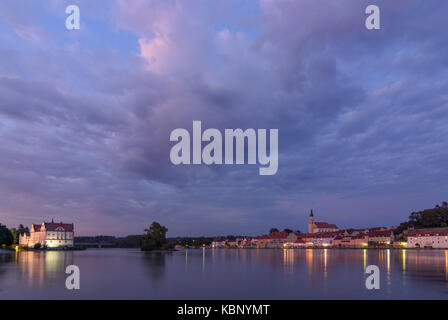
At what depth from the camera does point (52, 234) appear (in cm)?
15350

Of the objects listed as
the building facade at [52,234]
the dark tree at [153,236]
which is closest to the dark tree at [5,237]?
the building facade at [52,234]

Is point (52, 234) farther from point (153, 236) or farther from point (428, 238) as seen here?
point (428, 238)

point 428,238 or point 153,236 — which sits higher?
point 153,236

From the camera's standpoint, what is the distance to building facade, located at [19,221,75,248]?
499 ft

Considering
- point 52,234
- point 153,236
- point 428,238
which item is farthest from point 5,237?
point 428,238

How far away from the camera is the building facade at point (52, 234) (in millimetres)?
152000

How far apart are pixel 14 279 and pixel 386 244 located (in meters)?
174

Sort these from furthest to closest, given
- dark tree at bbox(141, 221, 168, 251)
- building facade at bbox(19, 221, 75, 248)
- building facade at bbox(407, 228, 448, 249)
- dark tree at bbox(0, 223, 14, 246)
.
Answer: building facade at bbox(19, 221, 75, 248), building facade at bbox(407, 228, 448, 249), dark tree at bbox(0, 223, 14, 246), dark tree at bbox(141, 221, 168, 251)

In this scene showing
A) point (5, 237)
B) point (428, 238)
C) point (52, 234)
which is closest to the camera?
point (5, 237)

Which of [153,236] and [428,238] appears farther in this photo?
[428,238]

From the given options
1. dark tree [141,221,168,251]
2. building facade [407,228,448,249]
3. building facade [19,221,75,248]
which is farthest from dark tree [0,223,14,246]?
building facade [407,228,448,249]

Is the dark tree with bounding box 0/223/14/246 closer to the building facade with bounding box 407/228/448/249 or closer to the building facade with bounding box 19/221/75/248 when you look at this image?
the building facade with bounding box 19/221/75/248
